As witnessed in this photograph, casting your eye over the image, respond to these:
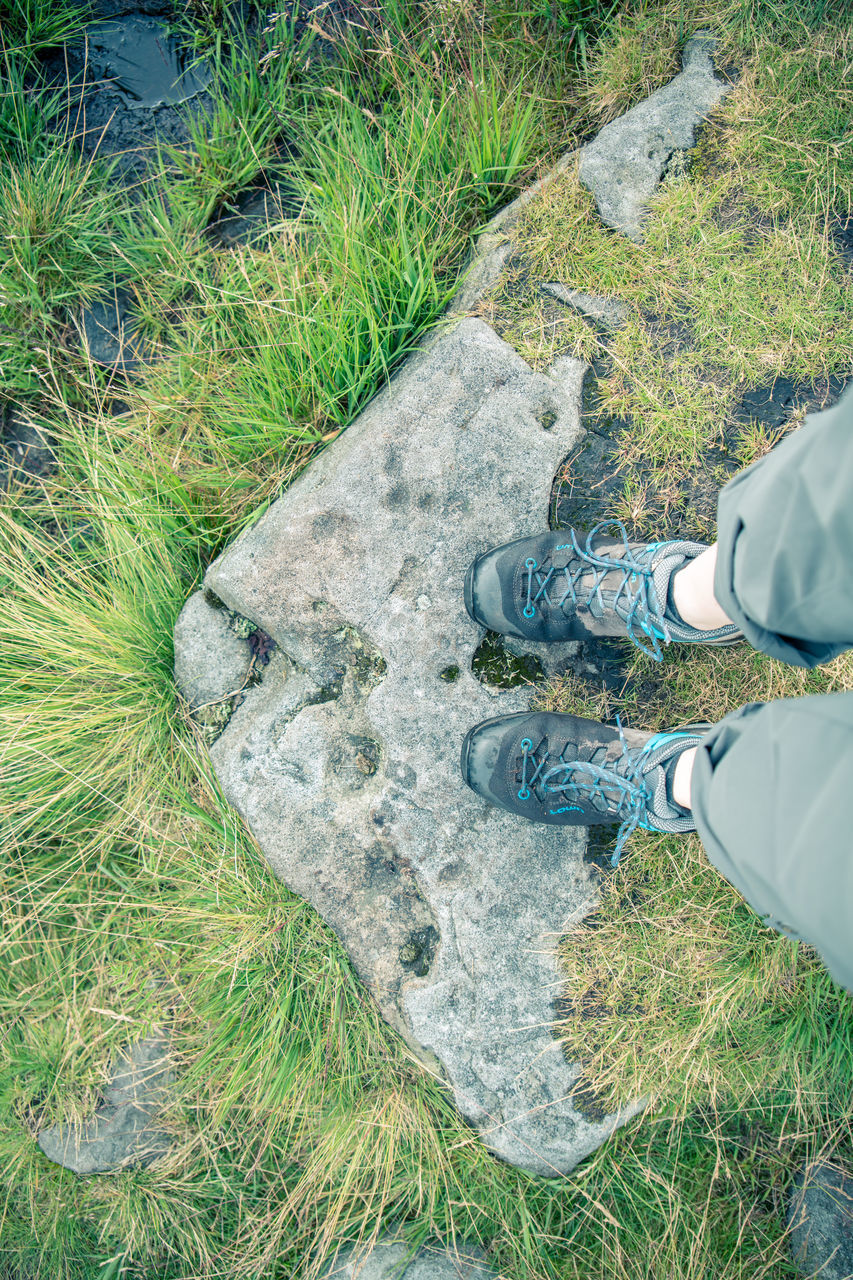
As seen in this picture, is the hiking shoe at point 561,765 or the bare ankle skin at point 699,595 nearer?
the bare ankle skin at point 699,595

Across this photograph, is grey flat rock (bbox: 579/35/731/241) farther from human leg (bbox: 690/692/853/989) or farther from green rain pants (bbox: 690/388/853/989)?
human leg (bbox: 690/692/853/989)

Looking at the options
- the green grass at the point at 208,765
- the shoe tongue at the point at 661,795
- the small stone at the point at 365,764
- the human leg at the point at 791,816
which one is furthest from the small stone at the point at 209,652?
the human leg at the point at 791,816

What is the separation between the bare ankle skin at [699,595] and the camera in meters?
1.74

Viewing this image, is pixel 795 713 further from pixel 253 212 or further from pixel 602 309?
pixel 253 212

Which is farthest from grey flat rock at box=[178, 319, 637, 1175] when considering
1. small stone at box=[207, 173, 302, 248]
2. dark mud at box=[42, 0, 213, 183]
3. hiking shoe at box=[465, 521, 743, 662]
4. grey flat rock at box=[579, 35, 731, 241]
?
dark mud at box=[42, 0, 213, 183]

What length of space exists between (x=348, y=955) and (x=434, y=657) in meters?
1.03

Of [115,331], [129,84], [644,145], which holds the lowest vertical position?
[644,145]

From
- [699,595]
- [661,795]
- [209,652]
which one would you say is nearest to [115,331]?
[209,652]

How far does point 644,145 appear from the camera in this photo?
7.53 ft

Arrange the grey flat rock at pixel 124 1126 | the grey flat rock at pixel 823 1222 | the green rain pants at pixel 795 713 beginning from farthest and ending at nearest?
the grey flat rock at pixel 124 1126 < the grey flat rock at pixel 823 1222 < the green rain pants at pixel 795 713

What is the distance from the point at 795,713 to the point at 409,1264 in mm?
2189

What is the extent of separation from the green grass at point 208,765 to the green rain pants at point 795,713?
2.49ft

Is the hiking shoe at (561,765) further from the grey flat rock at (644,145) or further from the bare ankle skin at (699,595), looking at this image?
the grey flat rock at (644,145)

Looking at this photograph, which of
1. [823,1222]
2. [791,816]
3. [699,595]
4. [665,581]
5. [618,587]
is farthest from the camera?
[823,1222]
